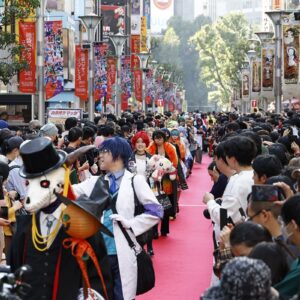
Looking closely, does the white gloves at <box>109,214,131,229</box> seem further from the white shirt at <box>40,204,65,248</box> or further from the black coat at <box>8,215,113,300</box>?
the white shirt at <box>40,204,65,248</box>

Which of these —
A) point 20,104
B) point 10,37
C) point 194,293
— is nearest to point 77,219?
point 194,293

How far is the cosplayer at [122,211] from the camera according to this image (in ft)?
26.6

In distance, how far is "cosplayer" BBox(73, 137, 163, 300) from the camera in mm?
8102

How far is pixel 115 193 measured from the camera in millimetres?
8344

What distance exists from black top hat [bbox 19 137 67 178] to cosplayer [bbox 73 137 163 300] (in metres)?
0.88

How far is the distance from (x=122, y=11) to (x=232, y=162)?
82.5 m

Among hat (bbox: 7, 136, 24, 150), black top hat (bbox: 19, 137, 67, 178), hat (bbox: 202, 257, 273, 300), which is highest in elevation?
black top hat (bbox: 19, 137, 67, 178)

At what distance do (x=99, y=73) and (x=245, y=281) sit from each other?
4164 cm

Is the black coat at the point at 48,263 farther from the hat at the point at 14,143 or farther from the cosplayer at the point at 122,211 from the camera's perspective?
the hat at the point at 14,143

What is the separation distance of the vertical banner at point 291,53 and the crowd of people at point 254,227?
1086 inches

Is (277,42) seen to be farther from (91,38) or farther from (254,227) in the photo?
(254,227)

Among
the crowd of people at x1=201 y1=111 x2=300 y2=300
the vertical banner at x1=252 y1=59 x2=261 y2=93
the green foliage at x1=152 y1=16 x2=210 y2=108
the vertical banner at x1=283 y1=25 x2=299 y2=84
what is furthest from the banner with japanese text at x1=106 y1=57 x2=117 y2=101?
the green foliage at x1=152 y1=16 x2=210 y2=108

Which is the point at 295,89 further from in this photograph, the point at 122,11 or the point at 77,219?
the point at 122,11

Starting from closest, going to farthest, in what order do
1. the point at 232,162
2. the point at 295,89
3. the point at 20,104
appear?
1. the point at 232,162
2. the point at 20,104
3. the point at 295,89
